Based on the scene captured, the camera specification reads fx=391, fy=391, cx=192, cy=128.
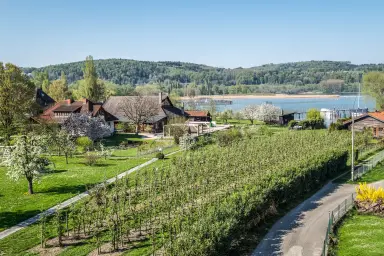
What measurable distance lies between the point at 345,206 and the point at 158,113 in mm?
51133

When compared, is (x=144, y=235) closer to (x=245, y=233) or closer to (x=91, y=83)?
(x=245, y=233)

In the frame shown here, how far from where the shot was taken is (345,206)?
26.6 meters

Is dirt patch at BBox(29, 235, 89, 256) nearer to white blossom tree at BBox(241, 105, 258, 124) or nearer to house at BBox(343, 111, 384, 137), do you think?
house at BBox(343, 111, 384, 137)

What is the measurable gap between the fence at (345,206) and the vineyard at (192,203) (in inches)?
77.0

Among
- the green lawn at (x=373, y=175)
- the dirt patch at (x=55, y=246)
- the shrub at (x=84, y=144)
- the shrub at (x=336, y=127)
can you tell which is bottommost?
the green lawn at (x=373, y=175)

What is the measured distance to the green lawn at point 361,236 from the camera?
20.5 metres

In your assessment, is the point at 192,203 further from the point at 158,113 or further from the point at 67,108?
the point at 158,113

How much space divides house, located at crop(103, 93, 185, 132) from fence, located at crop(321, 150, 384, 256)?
3836 cm

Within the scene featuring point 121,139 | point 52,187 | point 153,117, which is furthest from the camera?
point 153,117

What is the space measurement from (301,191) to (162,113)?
4696cm

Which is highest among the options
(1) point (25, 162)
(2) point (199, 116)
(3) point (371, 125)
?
(2) point (199, 116)

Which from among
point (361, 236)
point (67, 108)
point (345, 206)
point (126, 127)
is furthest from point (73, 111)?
point (361, 236)

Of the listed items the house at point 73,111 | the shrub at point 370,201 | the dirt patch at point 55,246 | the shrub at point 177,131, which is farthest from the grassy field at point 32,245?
the house at point 73,111

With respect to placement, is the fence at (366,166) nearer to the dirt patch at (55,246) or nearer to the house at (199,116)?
the dirt patch at (55,246)
